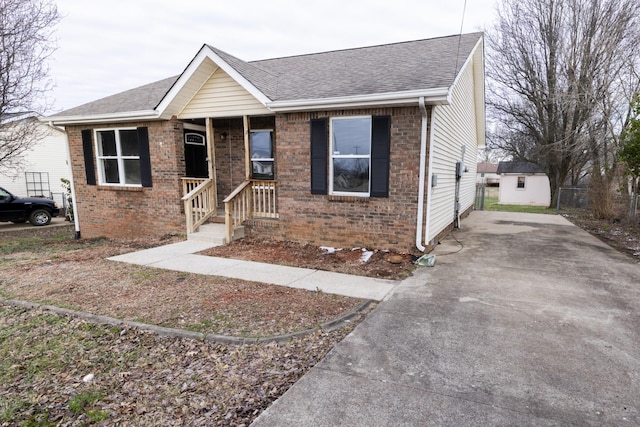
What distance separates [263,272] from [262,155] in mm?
4364

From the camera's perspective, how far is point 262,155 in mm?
9344

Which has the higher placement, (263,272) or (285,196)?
(285,196)

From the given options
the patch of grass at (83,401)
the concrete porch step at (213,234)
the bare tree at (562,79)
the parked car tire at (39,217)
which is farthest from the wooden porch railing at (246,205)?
the bare tree at (562,79)

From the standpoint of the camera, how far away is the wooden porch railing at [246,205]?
796 centimetres

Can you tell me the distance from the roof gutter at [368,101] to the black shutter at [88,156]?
5881mm

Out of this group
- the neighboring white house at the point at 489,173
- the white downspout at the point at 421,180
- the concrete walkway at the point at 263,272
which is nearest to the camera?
the concrete walkway at the point at 263,272

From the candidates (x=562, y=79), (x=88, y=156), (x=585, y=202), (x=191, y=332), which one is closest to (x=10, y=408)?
(x=191, y=332)

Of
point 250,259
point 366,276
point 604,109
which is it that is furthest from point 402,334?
point 604,109

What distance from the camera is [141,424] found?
2348mm

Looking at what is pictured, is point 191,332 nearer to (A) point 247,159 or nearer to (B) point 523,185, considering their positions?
(A) point 247,159

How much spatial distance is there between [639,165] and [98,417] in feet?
44.9

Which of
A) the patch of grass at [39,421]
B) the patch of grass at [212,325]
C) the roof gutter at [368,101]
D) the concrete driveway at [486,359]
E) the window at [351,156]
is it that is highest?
the roof gutter at [368,101]

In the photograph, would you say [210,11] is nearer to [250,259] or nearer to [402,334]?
[250,259]

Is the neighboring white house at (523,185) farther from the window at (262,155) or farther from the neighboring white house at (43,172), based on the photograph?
the neighboring white house at (43,172)
